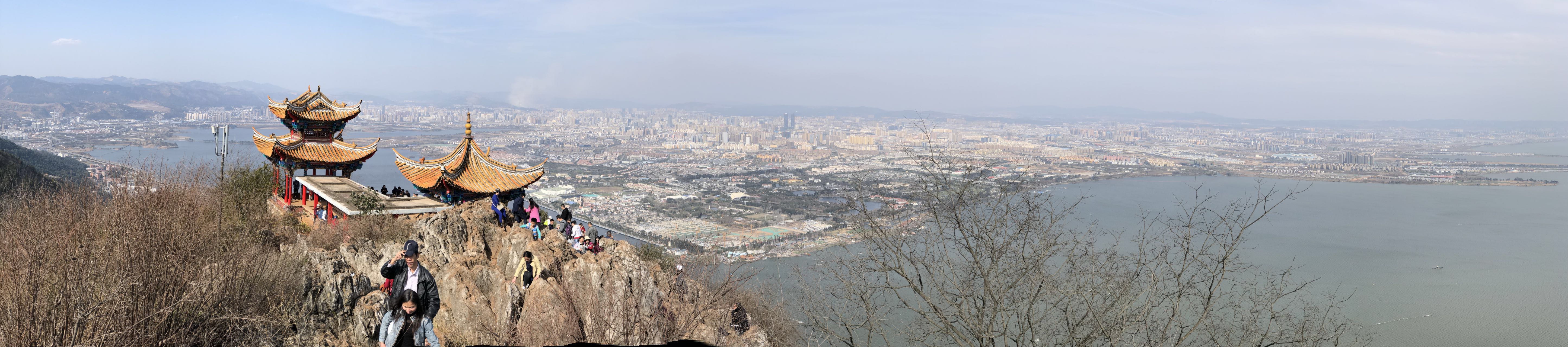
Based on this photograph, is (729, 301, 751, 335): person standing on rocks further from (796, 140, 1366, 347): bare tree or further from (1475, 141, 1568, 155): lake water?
(1475, 141, 1568, 155): lake water

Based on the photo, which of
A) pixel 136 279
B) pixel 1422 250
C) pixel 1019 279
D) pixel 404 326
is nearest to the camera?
pixel 404 326

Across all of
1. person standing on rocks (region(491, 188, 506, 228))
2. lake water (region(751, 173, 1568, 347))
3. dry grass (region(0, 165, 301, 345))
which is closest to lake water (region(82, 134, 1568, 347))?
lake water (region(751, 173, 1568, 347))

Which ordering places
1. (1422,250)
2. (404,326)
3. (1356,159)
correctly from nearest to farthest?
1. (404,326)
2. (1422,250)
3. (1356,159)

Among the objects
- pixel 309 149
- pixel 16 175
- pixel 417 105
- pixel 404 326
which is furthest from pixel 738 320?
pixel 417 105

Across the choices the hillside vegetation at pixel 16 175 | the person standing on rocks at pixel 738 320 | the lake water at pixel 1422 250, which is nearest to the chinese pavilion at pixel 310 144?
the hillside vegetation at pixel 16 175

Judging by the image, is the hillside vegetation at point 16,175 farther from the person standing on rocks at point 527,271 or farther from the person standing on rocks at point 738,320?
the person standing on rocks at point 738,320

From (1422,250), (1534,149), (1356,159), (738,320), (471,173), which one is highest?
(1534,149)

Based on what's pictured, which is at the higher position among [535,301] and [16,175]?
[535,301]

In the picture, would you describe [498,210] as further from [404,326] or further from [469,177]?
[404,326]
